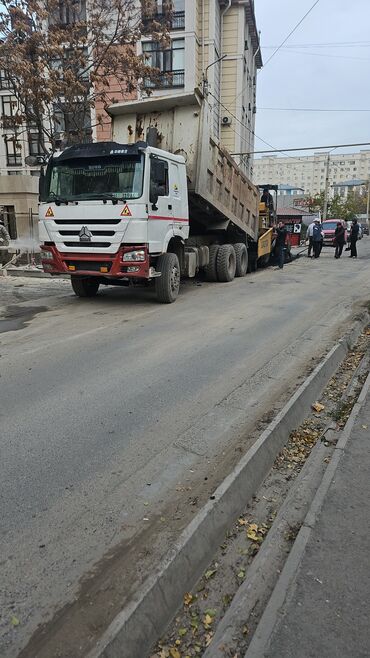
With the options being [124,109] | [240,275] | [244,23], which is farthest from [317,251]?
[244,23]

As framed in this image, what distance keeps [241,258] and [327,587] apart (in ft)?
42.3

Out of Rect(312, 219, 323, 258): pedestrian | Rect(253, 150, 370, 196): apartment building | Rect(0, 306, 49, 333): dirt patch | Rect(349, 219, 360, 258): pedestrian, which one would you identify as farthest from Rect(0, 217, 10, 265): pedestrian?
Rect(253, 150, 370, 196): apartment building

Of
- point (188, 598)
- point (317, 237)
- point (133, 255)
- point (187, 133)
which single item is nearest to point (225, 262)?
point (187, 133)

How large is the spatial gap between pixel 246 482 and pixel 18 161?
41557mm

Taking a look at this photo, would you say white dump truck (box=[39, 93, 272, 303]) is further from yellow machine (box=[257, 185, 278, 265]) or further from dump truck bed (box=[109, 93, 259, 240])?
yellow machine (box=[257, 185, 278, 265])

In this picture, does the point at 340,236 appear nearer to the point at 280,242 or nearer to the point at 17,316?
the point at 280,242

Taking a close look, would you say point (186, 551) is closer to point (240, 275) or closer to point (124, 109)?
point (124, 109)

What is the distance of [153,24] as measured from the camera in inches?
608

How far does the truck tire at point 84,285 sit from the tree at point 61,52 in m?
5.46

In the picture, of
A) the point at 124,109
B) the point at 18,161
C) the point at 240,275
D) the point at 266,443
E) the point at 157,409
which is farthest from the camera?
the point at 18,161

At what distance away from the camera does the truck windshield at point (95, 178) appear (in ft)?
28.6

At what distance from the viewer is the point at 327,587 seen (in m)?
2.44

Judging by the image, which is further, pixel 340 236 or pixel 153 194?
pixel 340 236

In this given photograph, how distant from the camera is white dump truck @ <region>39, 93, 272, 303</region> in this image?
873 cm
